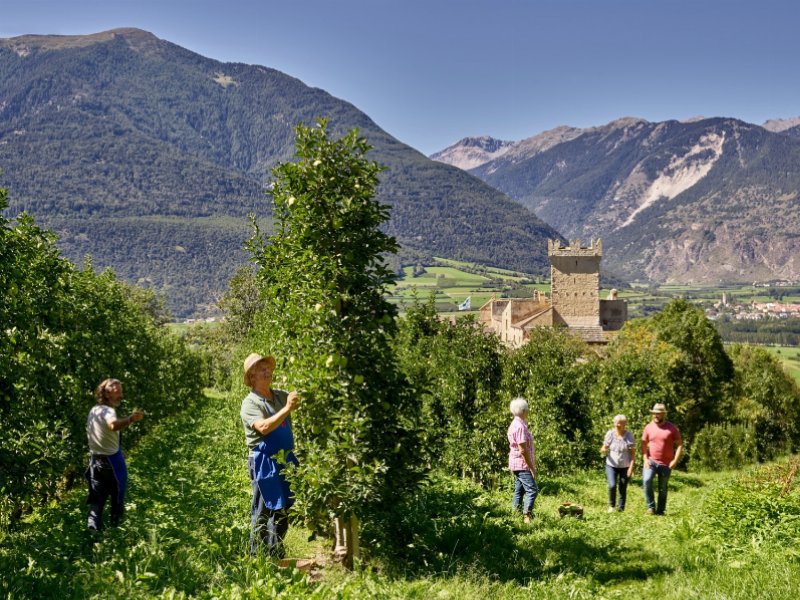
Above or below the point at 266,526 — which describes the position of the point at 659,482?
below

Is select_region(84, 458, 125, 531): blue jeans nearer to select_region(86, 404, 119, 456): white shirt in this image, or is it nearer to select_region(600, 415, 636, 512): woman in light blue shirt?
select_region(86, 404, 119, 456): white shirt

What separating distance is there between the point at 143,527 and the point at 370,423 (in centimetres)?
323

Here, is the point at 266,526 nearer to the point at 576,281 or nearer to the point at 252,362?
the point at 252,362

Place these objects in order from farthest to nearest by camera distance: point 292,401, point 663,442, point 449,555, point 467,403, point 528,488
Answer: point 467,403
point 663,442
point 528,488
point 449,555
point 292,401

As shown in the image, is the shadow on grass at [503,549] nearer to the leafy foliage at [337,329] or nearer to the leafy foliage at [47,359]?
the leafy foliage at [337,329]

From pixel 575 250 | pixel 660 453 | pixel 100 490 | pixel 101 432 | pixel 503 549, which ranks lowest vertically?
pixel 503 549

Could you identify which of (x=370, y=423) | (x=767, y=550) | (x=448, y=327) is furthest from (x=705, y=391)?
(x=370, y=423)

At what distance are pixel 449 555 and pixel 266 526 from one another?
2.43 m

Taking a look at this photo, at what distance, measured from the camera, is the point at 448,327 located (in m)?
24.8

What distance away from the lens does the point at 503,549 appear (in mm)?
8656

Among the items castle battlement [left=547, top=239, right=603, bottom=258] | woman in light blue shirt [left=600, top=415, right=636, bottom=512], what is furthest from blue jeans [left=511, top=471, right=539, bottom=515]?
castle battlement [left=547, top=239, right=603, bottom=258]

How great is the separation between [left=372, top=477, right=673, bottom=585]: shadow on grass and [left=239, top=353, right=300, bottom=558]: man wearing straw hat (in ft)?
4.89

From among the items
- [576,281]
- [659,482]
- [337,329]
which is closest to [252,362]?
[337,329]

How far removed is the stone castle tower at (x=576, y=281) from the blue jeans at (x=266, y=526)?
80461mm
